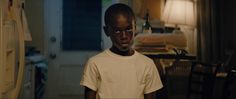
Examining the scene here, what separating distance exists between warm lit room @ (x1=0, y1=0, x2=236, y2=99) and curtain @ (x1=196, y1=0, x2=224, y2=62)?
0.4 inches

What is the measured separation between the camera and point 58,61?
4.91 m

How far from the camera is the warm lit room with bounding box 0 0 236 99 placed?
1463mm

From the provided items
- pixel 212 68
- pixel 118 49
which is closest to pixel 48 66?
pixel 212 68

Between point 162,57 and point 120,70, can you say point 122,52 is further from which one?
point 162,57

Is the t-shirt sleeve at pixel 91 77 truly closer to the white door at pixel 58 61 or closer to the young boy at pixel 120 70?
the young boy at pixel 120 70

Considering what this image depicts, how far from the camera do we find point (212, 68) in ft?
9.32

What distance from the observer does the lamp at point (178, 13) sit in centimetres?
362

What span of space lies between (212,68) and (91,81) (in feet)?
5.42

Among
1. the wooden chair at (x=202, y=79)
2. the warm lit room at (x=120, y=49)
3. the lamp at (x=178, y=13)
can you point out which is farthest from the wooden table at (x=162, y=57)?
the lamp at (x=178, y=13)

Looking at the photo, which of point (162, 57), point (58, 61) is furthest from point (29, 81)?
point (162, 57)

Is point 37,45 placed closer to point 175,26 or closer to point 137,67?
point 175,26

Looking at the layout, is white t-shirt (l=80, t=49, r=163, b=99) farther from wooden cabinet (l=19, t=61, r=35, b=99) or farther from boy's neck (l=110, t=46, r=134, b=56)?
wooden cabinet (l=19, t=61, r=35, b=99)

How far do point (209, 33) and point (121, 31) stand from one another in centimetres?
251

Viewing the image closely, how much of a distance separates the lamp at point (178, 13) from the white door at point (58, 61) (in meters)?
1.61
